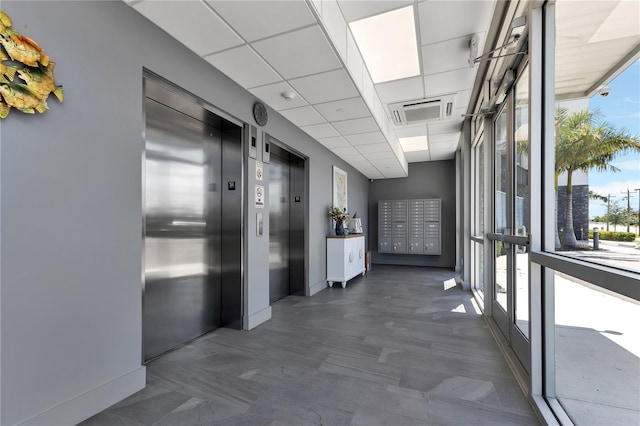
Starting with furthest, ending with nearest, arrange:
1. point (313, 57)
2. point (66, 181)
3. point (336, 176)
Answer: point (336, 176), point (313, 57), point (66, 181)

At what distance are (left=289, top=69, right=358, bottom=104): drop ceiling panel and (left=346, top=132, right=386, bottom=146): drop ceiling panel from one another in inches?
53.7

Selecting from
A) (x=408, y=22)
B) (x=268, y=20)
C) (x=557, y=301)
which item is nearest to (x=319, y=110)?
(x=408, y=22)

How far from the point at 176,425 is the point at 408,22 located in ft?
10.8

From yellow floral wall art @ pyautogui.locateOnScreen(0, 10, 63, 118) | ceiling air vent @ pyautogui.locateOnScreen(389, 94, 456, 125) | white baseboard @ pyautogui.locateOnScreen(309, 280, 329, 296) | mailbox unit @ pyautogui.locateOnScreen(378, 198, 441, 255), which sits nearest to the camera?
yellow floral wall art @ pyautogui.locateOnScreen(0, 10, 63, 118)

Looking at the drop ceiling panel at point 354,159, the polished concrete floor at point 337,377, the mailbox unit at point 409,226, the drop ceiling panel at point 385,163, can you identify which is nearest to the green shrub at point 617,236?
the polished concrete floor at point 337,377

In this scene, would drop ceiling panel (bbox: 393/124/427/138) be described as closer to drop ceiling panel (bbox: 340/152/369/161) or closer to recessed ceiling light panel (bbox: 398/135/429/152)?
recessed ceiling light panel (bbox: 398/135/429/152)

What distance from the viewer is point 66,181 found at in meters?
1.63

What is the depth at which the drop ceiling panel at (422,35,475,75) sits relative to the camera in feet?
8.87

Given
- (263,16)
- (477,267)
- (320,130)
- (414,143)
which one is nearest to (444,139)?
(414,143)

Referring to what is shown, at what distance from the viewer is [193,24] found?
206cm

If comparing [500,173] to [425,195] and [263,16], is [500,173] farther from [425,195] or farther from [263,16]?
[425,195]

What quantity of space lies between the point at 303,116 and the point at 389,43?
1363 millimetres

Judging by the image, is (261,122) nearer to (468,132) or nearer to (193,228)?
(193,228)

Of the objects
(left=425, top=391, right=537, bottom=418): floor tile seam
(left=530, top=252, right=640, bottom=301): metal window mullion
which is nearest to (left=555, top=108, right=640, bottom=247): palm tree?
(left=530, top=252, right=640, bottom=301): metal window mullion
